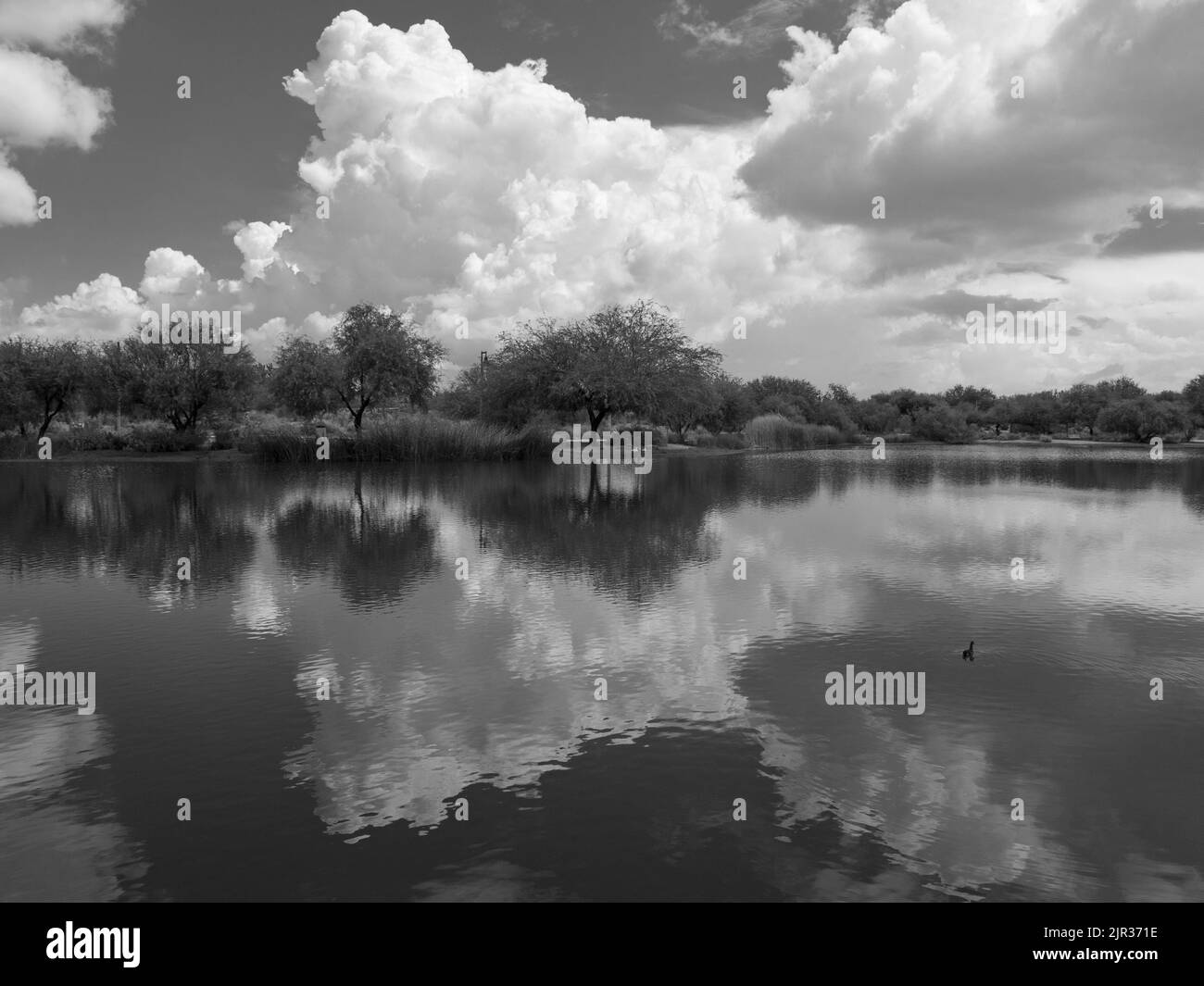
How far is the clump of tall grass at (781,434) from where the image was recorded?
6894 centimetres

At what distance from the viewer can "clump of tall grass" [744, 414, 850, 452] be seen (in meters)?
68.9

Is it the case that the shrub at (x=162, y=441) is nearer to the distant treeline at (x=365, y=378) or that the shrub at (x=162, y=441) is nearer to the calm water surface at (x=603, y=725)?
the distant treeline at (x=365, y=378)

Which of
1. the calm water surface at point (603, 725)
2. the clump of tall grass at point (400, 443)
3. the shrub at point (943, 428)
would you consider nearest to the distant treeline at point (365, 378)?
the clump of tall grass at point (400, 443)

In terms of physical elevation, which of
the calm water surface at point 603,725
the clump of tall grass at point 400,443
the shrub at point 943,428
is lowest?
the calm water surface at point 603,725

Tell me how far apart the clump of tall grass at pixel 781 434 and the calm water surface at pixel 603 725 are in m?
53.1

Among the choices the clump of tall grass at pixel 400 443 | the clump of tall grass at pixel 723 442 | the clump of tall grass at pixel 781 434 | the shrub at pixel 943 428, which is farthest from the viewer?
the shrub at pixel 943 428

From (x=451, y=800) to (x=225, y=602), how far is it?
7205 millimetres

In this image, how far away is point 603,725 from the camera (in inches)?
262

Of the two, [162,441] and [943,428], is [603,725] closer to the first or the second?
[162,441]

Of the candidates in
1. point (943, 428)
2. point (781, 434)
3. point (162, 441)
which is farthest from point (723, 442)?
point (943, 428)

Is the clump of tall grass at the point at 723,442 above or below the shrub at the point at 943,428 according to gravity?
below

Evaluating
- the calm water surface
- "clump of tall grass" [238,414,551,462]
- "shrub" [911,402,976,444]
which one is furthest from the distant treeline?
"shrub" [911,402,976,444]
